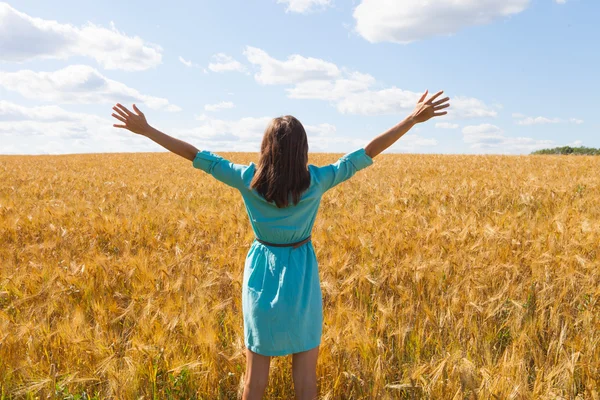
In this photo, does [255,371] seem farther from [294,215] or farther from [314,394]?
[294,215]

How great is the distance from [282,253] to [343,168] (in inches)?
21.4

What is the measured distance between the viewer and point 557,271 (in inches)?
142

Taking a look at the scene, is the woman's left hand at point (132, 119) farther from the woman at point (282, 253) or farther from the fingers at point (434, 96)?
the fingers at point (434, 96)

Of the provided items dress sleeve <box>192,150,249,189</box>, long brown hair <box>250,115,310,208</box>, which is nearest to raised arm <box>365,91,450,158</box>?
long brown hair <box>250,115,310,208</box>

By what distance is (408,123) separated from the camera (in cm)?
243

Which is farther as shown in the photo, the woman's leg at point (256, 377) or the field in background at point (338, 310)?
the field in background at point (338, 310)

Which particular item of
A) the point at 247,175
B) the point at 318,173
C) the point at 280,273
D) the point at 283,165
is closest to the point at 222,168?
the point at 247,175

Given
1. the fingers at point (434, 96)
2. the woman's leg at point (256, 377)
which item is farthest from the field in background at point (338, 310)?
the fingers at point (434, 96)

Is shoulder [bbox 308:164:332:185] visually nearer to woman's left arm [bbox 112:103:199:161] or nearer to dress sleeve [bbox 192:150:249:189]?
dress sleeve [bbox 192:150:249:189]

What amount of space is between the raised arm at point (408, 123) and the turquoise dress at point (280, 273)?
24cm

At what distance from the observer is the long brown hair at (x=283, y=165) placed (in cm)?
195

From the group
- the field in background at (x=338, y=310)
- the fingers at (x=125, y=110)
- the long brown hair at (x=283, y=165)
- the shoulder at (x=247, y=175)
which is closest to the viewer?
the long brown hair at (x=283, y=165)

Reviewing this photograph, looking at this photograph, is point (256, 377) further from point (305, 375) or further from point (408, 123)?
point (408, 123)

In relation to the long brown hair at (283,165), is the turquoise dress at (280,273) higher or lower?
lower
